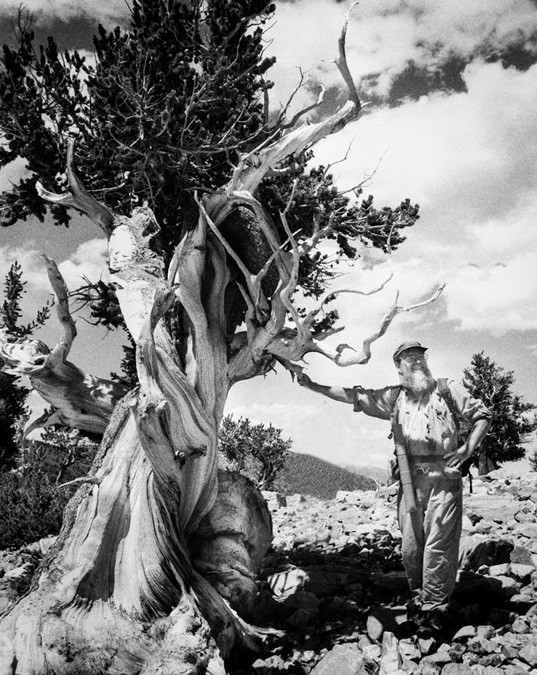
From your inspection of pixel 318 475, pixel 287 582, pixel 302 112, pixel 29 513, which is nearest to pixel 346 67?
pixel 302 112

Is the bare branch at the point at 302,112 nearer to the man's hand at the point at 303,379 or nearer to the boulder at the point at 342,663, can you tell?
the man's hand at the point at 303,379

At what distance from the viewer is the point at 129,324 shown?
440 cm

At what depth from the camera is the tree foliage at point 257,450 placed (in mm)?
19672

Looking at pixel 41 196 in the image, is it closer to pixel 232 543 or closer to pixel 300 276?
pixel 300 276

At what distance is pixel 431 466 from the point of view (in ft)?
11.3

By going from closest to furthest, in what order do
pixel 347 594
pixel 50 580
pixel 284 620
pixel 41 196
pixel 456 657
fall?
1. pixel 456 657
2. pixel 50 580
3. pixel 284 620
4. pixel 347 594
5. pixel 41 196

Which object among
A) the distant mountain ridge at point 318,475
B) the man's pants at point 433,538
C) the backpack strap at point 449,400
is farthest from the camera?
the distant mountain ridge at point 318,475

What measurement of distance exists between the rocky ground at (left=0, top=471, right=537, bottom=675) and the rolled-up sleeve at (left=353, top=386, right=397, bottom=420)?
1.35 meters

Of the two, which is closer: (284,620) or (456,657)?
(456,657)

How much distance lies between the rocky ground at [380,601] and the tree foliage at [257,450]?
12941 millimetres

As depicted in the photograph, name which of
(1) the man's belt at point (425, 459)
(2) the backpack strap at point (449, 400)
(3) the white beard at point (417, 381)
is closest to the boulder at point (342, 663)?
(1) the man's belt at point (425, 459)

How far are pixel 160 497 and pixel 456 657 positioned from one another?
2.14m

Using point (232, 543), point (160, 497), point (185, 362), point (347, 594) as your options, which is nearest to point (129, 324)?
point (185, 362)

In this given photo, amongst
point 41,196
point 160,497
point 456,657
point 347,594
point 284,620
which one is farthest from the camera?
point 41,196
